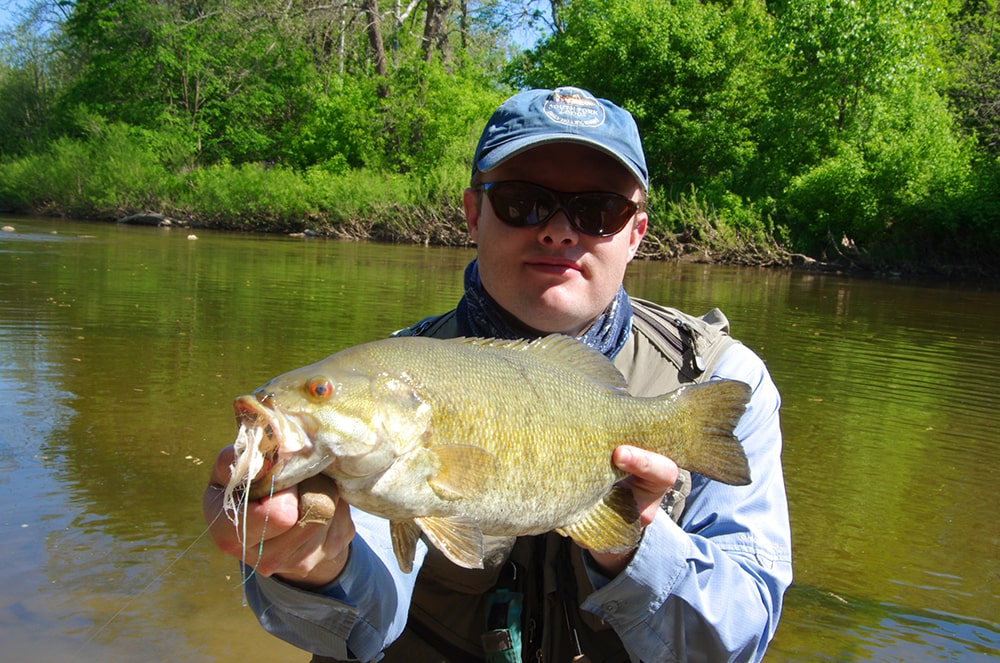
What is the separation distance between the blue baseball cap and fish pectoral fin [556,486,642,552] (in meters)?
1.07

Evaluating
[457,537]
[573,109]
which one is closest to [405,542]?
[457,537]

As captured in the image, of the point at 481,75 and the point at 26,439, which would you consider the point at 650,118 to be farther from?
the point at 26,439

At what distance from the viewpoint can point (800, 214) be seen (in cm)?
3002

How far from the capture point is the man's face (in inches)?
108

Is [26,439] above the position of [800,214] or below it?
below

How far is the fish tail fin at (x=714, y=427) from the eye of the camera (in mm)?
2225

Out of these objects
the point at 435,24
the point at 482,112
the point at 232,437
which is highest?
the point at 435,24

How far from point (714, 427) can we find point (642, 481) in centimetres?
25

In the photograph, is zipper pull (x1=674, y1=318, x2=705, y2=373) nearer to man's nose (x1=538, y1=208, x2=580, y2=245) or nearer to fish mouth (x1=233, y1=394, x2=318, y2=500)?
man's nose (x1=538, y1=208, x2=580, y2=245)

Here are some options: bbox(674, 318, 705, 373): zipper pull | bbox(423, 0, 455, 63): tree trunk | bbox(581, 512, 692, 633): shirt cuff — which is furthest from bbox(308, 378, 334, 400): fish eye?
bbox(423, 0, 455, 63): tree trunk

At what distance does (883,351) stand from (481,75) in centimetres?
3576

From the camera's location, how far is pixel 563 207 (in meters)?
2.73

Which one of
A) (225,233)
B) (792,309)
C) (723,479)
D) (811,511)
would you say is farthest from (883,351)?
(225,233)

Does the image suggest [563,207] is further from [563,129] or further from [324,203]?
[324,203]
